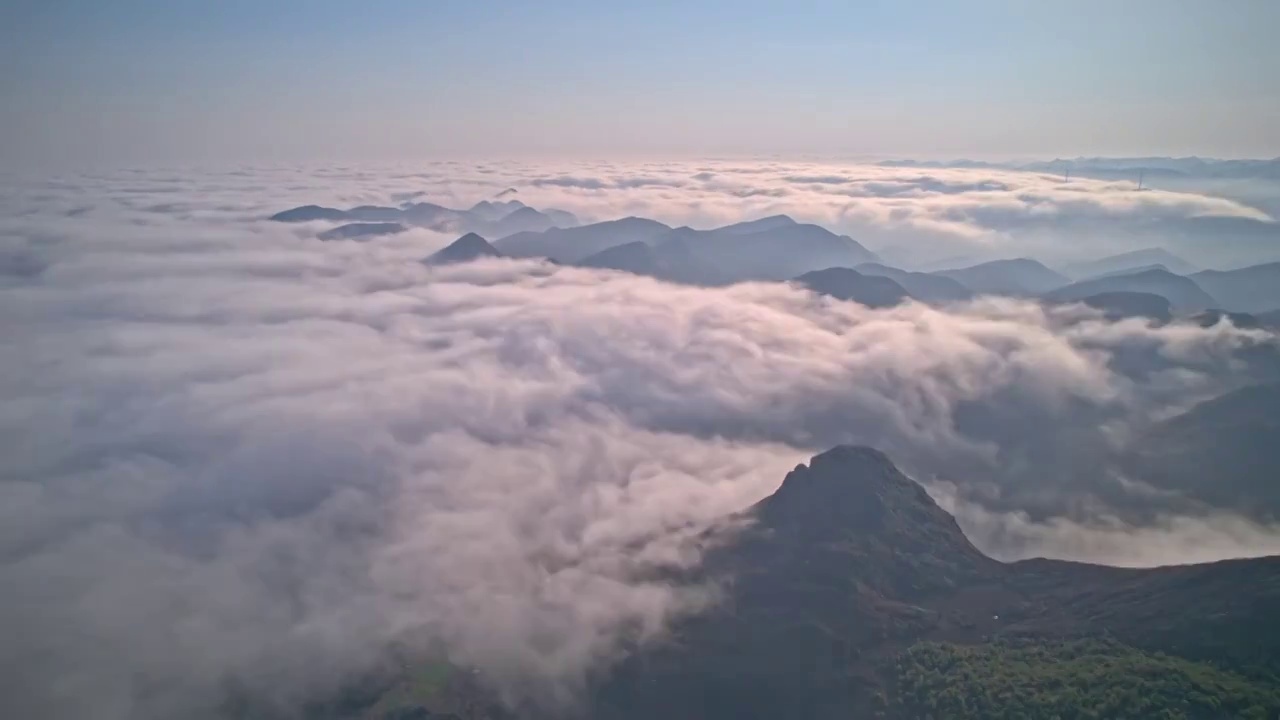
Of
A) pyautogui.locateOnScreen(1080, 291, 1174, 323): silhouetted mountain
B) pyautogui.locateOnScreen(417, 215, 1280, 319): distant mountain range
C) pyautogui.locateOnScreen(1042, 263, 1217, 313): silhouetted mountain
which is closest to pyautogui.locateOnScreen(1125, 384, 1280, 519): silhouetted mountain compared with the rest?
pyautogui.locateOnScreen(417, 215, 1280, 319): distant mountain range

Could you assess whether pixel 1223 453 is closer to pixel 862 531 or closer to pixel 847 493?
pixel 847 493

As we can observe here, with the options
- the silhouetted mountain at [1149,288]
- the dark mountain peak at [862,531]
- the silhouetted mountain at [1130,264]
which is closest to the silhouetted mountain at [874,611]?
the dark mountain peak at [862,531]

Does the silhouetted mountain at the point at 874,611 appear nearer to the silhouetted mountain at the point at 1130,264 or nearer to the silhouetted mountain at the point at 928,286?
the silhouetted mountain at the point at 928,286

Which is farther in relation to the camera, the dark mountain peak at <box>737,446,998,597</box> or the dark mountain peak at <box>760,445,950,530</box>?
the dark mountain peak at <box>760,445,950,530</box>

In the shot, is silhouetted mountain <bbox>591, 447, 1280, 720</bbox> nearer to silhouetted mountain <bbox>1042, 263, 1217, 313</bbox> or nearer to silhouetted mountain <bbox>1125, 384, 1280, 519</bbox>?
silhouetted mountain <bbox>1125, 384, 1280, 519</bbox>

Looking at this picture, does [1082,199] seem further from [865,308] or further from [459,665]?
[459,665]

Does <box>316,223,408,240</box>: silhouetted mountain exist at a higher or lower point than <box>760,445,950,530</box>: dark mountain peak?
higher

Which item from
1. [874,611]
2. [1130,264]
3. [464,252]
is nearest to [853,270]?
[1130,264]

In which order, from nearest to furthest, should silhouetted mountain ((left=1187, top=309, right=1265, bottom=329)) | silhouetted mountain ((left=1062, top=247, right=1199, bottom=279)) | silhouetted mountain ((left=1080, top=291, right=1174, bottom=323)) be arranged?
silhouetted mountain ((left=1187, top=309, right=1265, bottom=329)) → silhouetted mountain ((left=1080, top=291, right=1174, bottom=323)) → silhouetted mountain ((left=1062, top=247, right=1199, bottom=279))
